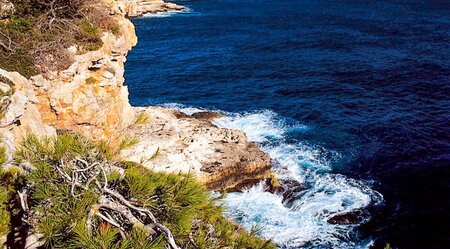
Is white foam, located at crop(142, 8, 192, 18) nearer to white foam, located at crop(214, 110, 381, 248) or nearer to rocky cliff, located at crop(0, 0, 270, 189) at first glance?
rocky cliff, located at crop(0, 0, 270, 189)

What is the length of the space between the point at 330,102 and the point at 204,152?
18.9 metres

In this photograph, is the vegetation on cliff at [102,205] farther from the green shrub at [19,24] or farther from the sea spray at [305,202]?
the green shrub at [19,24]

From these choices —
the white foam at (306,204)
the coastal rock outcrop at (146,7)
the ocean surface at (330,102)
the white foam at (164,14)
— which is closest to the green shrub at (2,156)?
the ocean surface at (330,102)

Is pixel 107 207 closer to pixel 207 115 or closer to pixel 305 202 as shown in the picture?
pixel 305 202

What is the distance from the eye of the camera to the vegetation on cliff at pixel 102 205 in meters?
6.26

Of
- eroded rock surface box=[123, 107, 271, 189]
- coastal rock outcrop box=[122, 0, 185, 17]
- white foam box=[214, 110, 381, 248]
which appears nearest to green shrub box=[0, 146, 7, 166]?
white foam box=[214, 110, 381, 248]

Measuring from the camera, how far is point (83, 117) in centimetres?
2308

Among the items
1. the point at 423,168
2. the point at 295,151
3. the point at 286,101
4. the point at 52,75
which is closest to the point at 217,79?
the point at 286,101

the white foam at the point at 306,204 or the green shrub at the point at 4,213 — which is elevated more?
the green shrub at the point at 4,213

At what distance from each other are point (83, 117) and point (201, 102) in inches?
911

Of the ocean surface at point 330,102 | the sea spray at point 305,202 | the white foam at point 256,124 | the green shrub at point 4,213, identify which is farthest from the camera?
the white foam at point 256,124

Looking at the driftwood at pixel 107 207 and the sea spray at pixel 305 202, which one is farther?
the sea spray at pixel 305 202

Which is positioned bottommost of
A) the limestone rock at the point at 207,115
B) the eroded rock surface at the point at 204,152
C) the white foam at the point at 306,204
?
the white foam at the point at 306,204

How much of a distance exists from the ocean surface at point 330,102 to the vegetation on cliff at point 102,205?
1.47 metres
